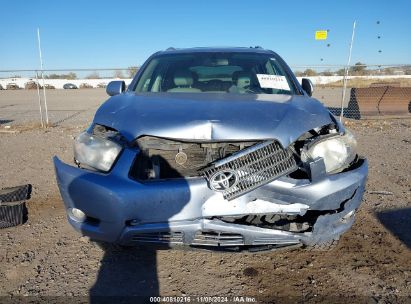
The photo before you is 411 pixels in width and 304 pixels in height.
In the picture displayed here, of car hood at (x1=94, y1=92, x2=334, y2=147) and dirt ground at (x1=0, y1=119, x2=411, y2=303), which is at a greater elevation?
car hood at (x1=94, y1=92, x2=334, y2=147)

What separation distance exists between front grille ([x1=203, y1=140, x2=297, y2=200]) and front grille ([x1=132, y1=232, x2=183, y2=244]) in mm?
421

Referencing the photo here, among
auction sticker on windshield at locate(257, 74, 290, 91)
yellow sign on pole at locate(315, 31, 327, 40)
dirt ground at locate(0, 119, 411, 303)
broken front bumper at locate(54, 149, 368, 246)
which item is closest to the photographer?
broken front bumper at locate(54, 149, 368, 246)

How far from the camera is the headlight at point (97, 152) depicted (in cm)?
228

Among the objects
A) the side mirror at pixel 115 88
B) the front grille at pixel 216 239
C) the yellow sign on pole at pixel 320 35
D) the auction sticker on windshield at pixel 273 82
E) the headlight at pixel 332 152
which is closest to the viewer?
the front grille at pixel 216 239

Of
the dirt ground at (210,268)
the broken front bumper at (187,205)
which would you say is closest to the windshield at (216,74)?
the broken front bumper at (187,205)

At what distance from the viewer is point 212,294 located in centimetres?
239

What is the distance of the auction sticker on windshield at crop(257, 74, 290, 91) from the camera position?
3.34m

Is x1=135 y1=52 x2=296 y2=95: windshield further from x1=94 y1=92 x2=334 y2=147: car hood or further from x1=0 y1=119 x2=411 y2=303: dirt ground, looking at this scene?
x1=0 y1=119 x2=411 y2=303: dirt ground

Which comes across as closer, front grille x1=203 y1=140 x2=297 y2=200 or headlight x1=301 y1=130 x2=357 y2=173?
front grille x1=203 y1=140 x2=297 y2=200

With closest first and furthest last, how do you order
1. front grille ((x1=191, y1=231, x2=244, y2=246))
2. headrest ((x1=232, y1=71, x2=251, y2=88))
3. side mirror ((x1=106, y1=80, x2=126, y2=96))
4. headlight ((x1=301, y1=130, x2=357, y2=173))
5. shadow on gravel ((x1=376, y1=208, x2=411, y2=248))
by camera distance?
front grille ((x1=191, y1=231, x2=244, y2=246)) → headlight ((x1=301, y1=130, x2=357, y2=173)) → shadow on gravel ((x1=376, y1=208, x2=411, y2=248)) → headrest ((x1=232, y1=71, x2=251, y2=88)) → side mirror ((x1=106, y1=80, x2=126, y2=96))

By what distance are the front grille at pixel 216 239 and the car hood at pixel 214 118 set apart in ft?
1.98

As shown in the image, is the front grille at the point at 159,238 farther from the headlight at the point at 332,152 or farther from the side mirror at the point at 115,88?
the side mirror at the point at 115,88

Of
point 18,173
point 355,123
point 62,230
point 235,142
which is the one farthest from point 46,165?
point 355,123

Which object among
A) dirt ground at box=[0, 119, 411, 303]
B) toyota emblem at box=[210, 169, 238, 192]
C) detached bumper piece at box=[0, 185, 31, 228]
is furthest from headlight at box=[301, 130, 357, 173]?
detached bumper piece at box=[0, 185, 31, 228]
